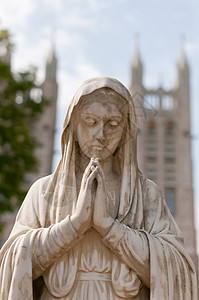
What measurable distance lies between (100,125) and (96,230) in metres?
0.54

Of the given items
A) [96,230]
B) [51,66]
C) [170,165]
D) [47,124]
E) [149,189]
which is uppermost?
[51,66]

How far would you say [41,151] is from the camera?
4538 cm

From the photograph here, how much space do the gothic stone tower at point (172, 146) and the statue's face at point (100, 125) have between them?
39810 millimetres

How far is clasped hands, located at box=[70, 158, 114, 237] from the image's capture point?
260cm

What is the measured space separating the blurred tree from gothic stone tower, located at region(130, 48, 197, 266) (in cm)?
2825

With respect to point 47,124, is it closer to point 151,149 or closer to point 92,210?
point 151,149

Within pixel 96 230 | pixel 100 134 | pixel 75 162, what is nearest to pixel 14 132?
pixel 75 162

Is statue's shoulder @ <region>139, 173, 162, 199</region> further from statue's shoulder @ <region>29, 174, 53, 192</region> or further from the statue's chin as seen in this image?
statue's shoulder @ <region>29, 174, 53, 192</region>

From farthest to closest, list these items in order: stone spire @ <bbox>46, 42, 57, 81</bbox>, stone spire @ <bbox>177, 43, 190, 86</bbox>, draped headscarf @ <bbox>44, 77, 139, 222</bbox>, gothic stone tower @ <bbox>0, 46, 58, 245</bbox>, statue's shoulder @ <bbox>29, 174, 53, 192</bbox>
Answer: stone spire @ <bbox>177, 43, 190, 86</bbox>, stone spire @ <bbox>46, 42, 57, 81</bbox>, gothic stone tower @ <bbox>0, 46, 58, 245</bbox>, statue's shoulder @ <bbox>29, 174, 53, 192</bbox>, draped headscarf @ <bbox>44, 77, 139, 222</bbox>

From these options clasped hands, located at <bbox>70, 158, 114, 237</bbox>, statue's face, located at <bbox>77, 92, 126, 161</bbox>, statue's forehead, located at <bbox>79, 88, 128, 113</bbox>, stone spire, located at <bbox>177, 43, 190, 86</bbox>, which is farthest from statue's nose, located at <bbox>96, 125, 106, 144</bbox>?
stone spire, located at <bbox>177, 43, 190, 86</bbox>

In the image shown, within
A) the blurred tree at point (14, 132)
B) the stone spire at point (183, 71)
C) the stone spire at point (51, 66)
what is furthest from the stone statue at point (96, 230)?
the stone spire at point (183, 71)

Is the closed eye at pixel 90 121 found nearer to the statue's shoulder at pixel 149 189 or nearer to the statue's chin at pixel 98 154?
the statue's chin at pixel 98 154

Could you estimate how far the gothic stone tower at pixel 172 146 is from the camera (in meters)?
44.9

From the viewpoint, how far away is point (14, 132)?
1453cm
